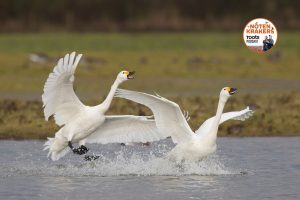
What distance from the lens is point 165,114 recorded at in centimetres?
1366

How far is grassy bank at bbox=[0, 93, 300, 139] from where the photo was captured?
59.7 ft

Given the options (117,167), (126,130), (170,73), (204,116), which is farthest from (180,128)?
(170,73)

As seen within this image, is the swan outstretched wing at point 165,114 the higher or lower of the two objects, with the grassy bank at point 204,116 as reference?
lower

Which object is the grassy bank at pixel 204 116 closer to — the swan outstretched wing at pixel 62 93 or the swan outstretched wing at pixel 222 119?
the swan outstretched wing at pixel 222 119

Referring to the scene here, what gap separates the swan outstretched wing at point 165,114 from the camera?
1345 cm

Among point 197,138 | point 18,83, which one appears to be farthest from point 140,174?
point 18,83

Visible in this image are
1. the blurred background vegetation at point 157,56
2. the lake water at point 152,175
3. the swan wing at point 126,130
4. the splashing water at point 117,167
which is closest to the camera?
the lake water at point 152,175

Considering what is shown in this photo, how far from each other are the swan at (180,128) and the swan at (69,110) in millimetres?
560

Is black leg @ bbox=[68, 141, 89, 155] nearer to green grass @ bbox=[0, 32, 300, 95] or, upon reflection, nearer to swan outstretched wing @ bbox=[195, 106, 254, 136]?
swan outstretched wing @ bbox=[195, 106, 254, 136]

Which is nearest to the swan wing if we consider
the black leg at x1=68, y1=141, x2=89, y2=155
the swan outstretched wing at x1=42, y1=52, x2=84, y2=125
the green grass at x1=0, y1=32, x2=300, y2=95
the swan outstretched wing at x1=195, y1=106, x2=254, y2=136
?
the black leg at x1=68, y1=141, x2=89, y2=155

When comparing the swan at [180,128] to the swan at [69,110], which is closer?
the swan at [180,128]

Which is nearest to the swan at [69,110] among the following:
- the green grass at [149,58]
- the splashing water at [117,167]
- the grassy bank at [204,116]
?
the splashing water at [117,167]

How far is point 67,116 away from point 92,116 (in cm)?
51

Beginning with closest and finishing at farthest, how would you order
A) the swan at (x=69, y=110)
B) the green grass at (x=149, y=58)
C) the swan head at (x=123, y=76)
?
the swan at (x=69, y=110)
the swan head at (x=123, y=76)
the green grass at (x=149, y=58)
